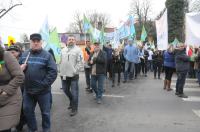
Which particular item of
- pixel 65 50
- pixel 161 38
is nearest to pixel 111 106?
pixel 65 50

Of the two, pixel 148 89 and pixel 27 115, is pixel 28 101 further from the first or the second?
pixel 148 89

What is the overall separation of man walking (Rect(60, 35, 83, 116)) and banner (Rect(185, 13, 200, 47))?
4.57 m

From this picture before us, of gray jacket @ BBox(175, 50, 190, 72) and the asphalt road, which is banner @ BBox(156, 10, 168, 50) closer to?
the asphalt road

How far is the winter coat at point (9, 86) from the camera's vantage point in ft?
15.0

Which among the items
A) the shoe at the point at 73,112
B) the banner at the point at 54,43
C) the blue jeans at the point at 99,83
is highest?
the banner at the point at 54,43

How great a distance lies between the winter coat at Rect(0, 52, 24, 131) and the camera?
15.0ft

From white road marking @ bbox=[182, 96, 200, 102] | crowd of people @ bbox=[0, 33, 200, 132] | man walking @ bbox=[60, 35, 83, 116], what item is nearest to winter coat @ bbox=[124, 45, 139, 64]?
white road marking @ bbox=[182, 96, 200, 102]

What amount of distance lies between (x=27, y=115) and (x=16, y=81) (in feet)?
5.72

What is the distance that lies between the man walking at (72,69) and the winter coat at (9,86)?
3637 millimetres

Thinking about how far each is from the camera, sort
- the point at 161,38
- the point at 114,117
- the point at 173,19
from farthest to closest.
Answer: the point at 173,19 < the point at 161,38 < the point at 114,117

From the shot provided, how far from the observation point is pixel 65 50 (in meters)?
8.59

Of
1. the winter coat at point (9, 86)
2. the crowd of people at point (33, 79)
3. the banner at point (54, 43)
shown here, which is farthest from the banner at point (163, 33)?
the winter coat at point (9, 86)

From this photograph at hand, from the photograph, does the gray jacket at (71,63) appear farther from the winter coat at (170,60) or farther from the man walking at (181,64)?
the winter coat at (170,60)

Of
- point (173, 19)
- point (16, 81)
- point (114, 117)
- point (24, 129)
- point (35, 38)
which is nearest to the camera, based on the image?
point (16, 81)
